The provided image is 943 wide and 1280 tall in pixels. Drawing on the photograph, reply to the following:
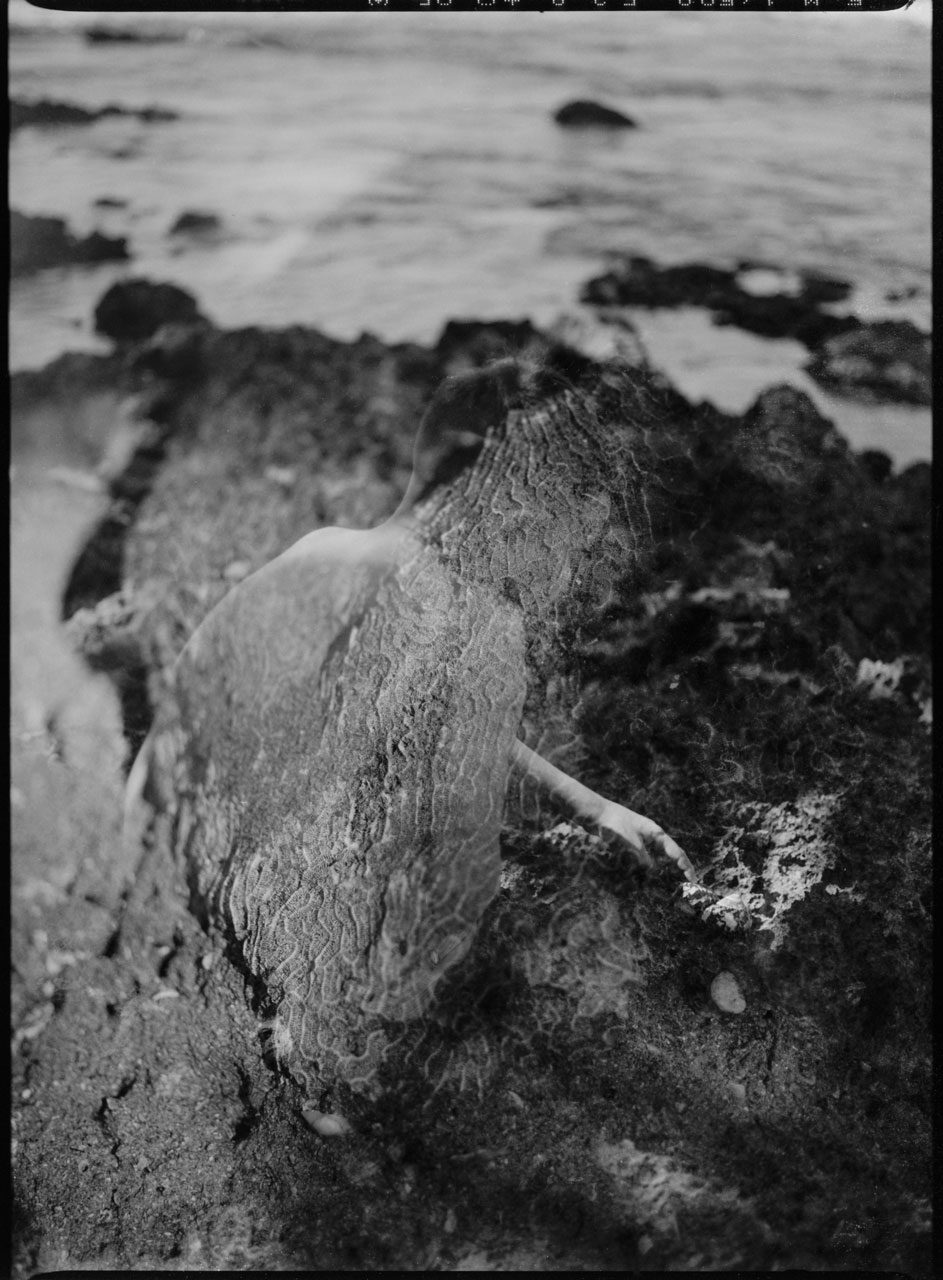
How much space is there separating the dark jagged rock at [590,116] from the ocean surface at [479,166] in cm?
1

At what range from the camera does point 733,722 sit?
130 cm

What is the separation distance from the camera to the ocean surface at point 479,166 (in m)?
1.33

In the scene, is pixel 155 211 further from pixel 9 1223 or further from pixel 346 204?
pixel 9 1223

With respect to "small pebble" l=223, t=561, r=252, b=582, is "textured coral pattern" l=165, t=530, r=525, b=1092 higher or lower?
lower

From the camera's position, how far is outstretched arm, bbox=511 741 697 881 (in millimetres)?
1263

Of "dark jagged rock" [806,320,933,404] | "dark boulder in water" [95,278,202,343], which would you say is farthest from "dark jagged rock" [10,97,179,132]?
"dark jagged rock" [806,320,933,404]

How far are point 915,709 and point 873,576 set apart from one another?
0.68 ft

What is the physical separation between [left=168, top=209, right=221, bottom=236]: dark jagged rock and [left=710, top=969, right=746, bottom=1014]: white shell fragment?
4.31 feet

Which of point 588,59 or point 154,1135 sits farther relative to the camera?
point 588,59

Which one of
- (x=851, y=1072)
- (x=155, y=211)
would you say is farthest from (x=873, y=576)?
(x=155, y=211)

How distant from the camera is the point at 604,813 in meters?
1.27

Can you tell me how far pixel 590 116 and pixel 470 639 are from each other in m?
0.83

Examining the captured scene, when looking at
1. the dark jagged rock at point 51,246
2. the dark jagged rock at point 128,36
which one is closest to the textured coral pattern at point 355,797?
the dark jagged rock at point 51,246

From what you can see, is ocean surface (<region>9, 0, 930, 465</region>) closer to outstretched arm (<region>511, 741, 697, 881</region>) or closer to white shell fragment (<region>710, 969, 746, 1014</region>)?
outstretched arm (<region>511, 741, 697, 881</region>)
